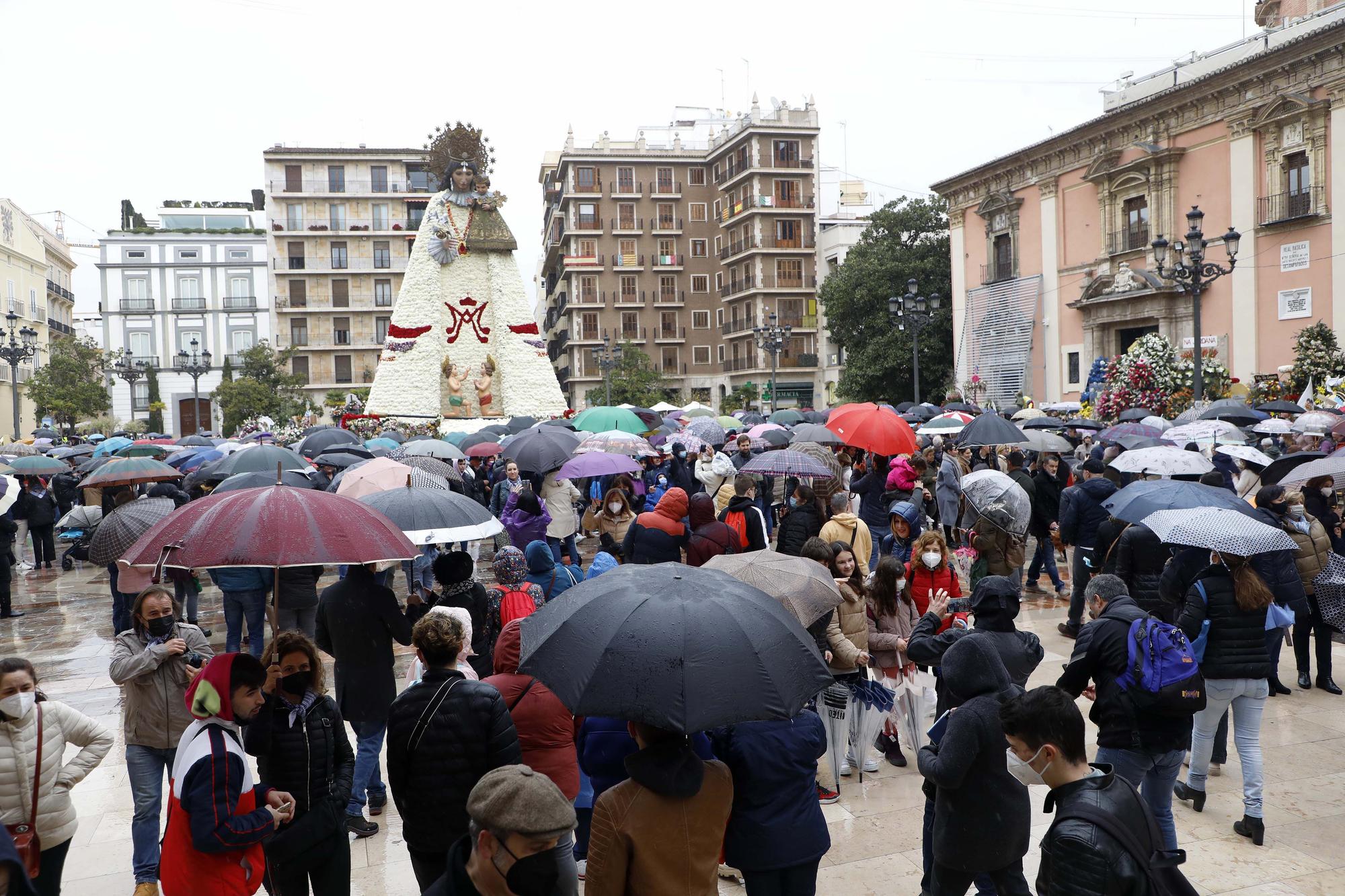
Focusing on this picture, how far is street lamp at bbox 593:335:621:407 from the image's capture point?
120 feet

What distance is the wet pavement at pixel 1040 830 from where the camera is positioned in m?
4.73

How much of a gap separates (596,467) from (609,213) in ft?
159

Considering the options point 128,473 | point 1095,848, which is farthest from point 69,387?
point 1095,848

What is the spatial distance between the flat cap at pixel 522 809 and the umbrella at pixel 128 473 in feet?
27.2

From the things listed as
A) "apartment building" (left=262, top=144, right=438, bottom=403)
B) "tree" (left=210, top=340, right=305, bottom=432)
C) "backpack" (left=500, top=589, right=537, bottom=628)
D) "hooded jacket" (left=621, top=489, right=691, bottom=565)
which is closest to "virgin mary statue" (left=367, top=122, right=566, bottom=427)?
"tree" (left=210, top=340, right=305, bottom=432)

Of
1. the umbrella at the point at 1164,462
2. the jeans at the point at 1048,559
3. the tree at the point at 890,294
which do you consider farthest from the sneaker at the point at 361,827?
the tree at the point at 890,294

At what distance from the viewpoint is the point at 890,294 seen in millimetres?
40062

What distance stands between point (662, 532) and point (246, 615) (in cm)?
360

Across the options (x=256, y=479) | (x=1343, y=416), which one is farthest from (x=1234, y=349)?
(x=256, y=479)

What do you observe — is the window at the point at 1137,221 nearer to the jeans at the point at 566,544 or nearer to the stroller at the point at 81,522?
the jeans at the point at 566,544

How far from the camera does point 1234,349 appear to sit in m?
26.2

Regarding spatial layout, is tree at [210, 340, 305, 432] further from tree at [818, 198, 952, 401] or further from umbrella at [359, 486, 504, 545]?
umbrella at [359, 486, 504, 545]

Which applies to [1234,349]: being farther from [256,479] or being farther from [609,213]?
[609,213]

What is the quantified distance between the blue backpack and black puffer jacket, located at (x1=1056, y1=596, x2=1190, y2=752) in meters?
0.04
